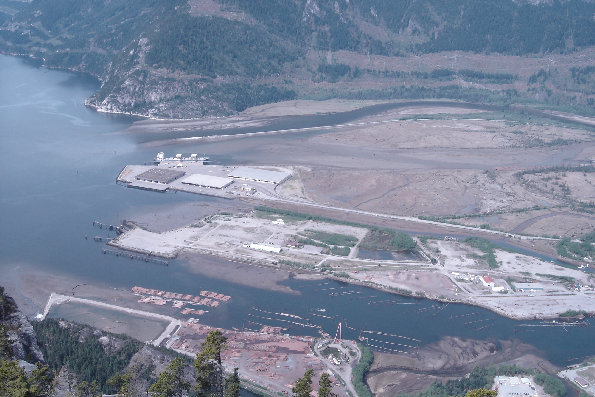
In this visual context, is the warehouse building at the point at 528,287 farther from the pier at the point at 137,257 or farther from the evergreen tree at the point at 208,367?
the evergreen tree at the point at 208,367

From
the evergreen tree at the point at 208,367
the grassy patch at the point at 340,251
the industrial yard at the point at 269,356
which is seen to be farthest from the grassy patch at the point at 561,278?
the evergreen tree at the point at 208,367

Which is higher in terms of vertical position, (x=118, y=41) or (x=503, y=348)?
(x=118, y=41)

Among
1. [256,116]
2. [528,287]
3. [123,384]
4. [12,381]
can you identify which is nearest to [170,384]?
[123,384]

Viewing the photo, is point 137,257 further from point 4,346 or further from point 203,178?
point 4,346

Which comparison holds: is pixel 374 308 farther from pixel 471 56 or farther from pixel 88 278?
pixel 471 56

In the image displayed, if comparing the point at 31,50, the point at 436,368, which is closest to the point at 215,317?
the point at 436,368

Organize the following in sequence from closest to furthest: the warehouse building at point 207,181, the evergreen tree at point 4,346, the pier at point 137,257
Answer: the evergreen tree at point 4,346 < the pier at point 137,257 < the warehouse building at point 207,181

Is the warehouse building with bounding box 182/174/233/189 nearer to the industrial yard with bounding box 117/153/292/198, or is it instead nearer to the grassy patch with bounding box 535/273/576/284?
the industrial yard with bounding box 117/153/292/198
